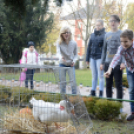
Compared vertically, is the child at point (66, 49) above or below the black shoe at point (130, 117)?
above

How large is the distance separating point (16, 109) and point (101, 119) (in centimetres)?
86

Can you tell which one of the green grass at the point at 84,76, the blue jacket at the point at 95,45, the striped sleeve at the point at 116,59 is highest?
the blue jacket at the point at 95,45

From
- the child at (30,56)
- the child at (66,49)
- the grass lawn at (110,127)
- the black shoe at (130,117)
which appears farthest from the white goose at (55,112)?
the child at (30,56)

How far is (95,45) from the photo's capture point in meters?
2.63

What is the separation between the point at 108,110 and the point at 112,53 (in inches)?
27.1

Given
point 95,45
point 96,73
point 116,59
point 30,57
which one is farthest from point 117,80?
point 30,57

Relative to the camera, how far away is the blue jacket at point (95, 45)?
258cm

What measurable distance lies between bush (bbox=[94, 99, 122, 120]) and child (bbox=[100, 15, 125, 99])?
0.28 meters

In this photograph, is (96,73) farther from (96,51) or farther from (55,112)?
(55,112)

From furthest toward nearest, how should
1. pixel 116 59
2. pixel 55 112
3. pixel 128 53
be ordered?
pixel 116 59 < pixel 128 53 < pixel 55 112

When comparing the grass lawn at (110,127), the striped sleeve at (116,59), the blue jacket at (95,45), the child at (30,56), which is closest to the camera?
the grass lawn at (110,127)

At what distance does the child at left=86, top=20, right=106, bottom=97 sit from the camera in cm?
260

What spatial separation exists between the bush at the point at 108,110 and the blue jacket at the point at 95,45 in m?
0.68

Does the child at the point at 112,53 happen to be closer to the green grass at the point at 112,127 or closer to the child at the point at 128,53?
the child at the point at 128,53
